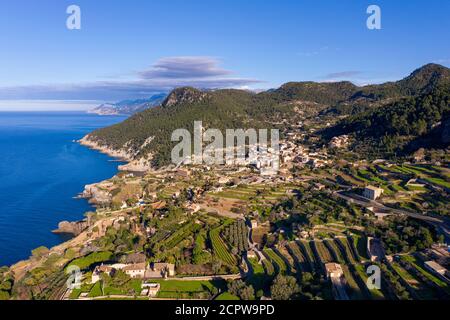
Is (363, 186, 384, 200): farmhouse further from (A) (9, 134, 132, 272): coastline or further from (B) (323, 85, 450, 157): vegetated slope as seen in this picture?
(A) (9, 134, 132, 272): coastline

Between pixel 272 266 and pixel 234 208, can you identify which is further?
pixel 234 208

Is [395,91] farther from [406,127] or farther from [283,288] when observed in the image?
[283,288]

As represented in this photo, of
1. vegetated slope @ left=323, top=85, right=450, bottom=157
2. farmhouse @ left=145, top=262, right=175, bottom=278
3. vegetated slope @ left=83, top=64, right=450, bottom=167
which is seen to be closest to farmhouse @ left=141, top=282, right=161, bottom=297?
farmhouse @ left=145, top=262, right=175, bottom=278

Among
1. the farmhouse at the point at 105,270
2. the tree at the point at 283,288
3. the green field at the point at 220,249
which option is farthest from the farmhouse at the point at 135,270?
the tree at the point at 283,288

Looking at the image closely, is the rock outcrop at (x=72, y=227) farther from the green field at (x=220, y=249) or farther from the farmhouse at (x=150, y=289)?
the farmhouse at (x=150, y=289)

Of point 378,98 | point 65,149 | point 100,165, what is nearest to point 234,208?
point 100,165
